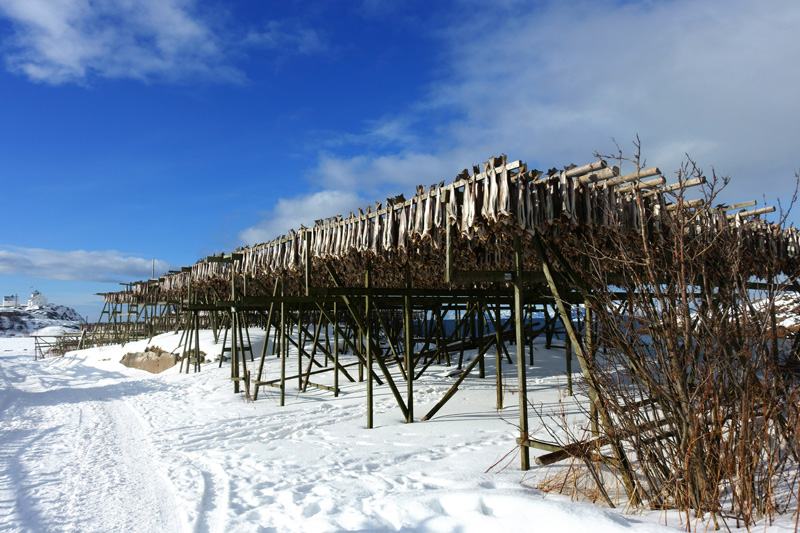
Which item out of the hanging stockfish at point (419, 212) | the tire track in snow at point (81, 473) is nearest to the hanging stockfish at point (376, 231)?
the hanging stockfish at point (419, 212)

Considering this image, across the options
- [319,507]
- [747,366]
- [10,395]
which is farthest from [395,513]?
[10,395]

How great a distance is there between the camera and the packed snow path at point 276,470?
3.98m

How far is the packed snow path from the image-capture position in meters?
3.98

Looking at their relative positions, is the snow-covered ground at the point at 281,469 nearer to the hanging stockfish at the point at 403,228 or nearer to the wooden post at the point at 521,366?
the wooden post at the point at 521,366

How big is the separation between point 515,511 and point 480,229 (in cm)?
333

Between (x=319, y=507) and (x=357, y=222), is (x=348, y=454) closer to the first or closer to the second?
(x=319, y=507)

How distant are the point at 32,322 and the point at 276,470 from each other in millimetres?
73323

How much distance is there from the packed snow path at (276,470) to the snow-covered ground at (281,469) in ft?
0.06

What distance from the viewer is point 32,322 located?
64.1m

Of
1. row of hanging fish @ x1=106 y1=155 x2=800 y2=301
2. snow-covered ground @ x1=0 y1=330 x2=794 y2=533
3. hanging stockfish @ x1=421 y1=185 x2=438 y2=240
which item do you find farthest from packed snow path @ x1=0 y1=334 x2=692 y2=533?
Result: hanging stockfish @ x1=421 y1=185 x2=438 y2=240

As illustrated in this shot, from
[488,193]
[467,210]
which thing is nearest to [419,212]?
[467,210]

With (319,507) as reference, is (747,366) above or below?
above

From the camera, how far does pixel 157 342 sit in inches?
941

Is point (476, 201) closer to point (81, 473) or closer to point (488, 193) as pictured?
point (488, 193)
